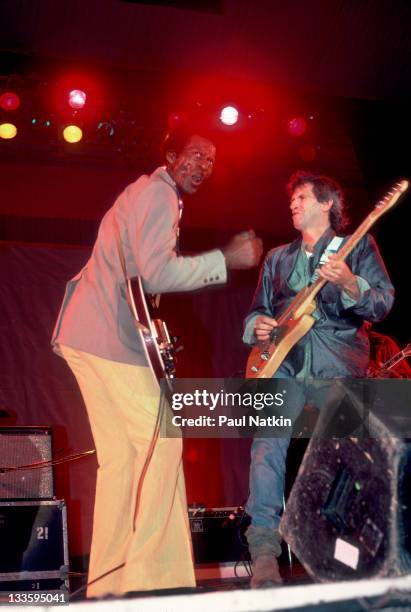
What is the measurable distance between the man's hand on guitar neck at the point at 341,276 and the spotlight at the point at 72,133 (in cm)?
310

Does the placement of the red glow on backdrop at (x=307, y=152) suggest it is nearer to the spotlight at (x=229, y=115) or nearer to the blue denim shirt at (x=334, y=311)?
the spotlight at (x=229, y=115)

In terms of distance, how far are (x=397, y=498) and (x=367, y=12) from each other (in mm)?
4392

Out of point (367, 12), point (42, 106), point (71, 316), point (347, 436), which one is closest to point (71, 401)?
point (42, 106)

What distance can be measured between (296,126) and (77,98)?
1.76 metres

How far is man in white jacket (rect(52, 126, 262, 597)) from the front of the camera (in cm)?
259

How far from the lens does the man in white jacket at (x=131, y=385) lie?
2590mm

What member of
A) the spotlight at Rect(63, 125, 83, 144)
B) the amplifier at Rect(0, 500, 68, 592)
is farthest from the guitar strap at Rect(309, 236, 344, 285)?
the spotlight at Rect(63, 125, 83, 144)

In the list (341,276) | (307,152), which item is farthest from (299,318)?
(307,152)

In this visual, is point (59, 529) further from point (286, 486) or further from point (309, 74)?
point (309, 74)

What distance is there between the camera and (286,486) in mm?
4191

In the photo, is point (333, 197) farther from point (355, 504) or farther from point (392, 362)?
point (355, 504)

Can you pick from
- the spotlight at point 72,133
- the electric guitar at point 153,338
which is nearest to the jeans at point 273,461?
the electric guitar at point 153,338

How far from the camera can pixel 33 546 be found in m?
3.48

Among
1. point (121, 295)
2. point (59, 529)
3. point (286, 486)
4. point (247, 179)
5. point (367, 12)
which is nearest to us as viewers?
point (121, 295)
